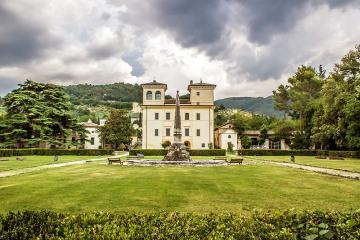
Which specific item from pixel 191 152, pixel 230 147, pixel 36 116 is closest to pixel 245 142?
pixel 230 147

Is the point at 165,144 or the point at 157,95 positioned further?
the point at 157,95

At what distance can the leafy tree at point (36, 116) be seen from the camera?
151 feet

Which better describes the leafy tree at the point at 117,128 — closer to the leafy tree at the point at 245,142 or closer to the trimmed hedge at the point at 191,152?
the trimmed hedge at the point at 191,152

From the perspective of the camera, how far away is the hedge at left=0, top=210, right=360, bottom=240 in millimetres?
3996

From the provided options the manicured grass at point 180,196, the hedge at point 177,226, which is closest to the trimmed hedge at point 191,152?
the manicured grass at point 180,196

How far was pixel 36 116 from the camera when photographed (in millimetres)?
47688

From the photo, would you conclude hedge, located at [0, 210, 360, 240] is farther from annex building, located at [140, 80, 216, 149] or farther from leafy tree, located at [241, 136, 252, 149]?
leafy tree, located at [241, 136, 252, 149]

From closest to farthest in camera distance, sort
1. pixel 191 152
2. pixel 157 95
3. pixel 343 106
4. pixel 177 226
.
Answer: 1. pixel 177 226
2. pixel 343 106
3. pixel 191 152
4. pixel 157 95

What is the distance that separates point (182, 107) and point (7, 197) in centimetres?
4608

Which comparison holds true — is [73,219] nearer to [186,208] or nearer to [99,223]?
[99,223]

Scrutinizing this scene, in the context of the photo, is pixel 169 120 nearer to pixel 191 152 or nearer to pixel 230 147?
pixel 230 147

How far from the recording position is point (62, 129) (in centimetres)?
5078

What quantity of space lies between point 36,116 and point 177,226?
1925 inches

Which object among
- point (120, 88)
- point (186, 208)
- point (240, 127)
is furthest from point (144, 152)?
point (120, 88)
